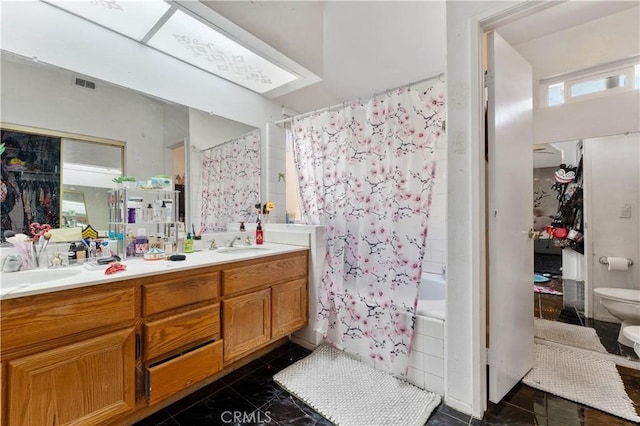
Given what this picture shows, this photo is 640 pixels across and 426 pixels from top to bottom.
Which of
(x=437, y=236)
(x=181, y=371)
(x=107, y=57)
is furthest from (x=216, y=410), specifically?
(x=437, y=236)

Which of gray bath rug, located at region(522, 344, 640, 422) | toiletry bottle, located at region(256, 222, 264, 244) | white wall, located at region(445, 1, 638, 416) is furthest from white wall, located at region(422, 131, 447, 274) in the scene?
toiletry bottle, located at region(256, 222, 264, 244)

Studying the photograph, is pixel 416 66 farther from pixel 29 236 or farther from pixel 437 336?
pixel 29 236

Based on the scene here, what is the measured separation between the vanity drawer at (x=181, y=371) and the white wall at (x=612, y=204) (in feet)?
9.20

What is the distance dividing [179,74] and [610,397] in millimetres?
3347

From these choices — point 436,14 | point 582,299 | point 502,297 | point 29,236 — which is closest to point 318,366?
point 502,297

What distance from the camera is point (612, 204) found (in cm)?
205

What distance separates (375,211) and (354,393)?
1.10m

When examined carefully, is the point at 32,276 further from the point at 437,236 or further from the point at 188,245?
the point at 437,236

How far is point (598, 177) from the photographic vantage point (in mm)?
2090

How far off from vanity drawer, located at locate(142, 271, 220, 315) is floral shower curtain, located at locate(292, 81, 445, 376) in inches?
34.4

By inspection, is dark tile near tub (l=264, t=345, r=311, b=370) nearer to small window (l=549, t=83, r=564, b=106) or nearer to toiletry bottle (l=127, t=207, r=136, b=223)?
toiletry bottle (l=127, t=207, r=136, b=223)

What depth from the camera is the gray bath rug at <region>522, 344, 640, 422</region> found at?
148cm

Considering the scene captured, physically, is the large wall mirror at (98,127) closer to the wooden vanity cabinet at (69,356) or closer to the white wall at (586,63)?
the wooden vanity cabinet at (69,356)

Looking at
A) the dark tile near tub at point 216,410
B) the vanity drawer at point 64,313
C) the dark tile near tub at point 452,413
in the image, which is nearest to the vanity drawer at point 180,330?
the vanity drawer at point 64,313
